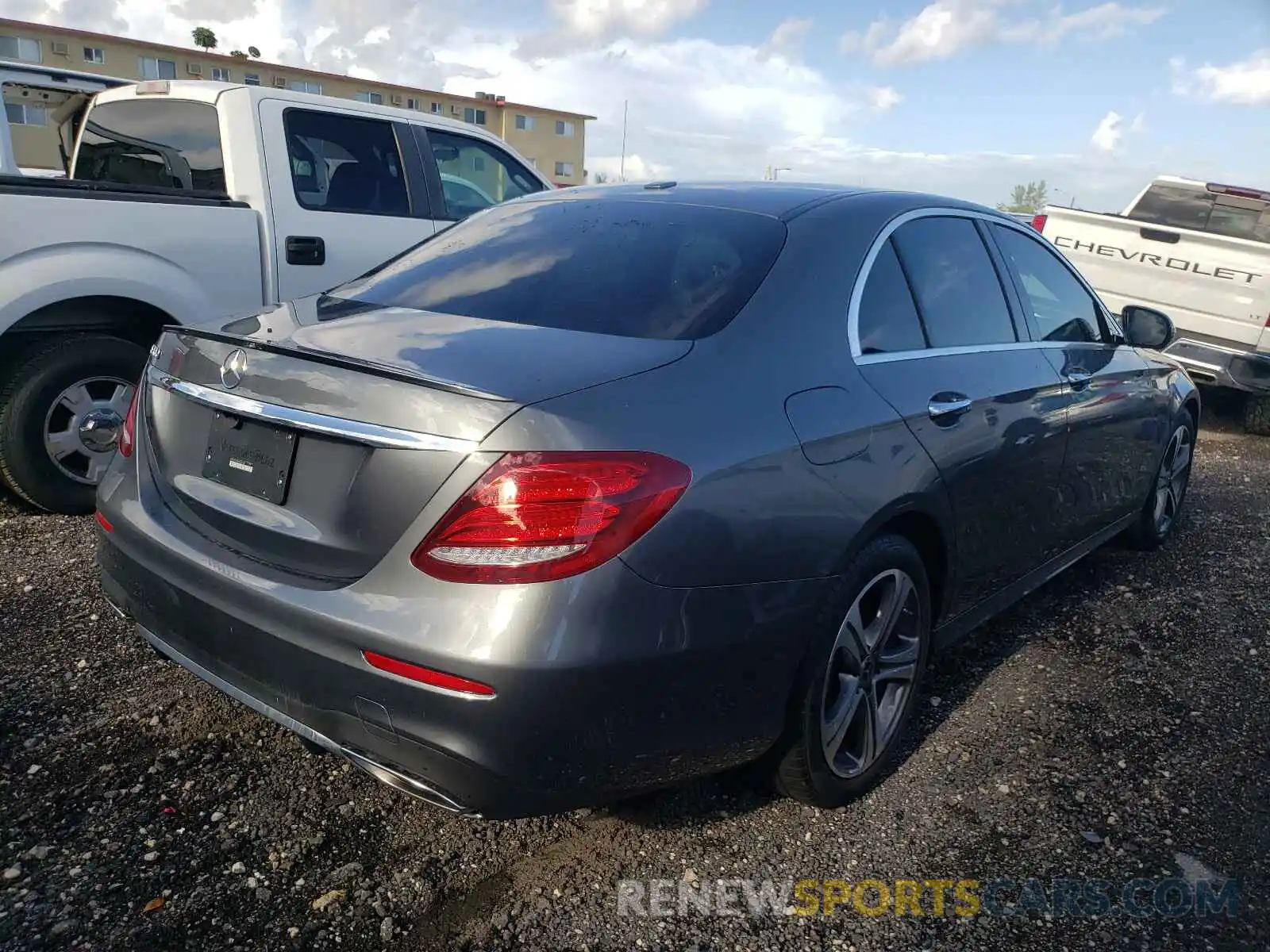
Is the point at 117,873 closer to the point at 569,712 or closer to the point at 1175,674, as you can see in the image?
the point at 569,712

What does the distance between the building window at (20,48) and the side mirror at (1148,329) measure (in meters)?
41.0

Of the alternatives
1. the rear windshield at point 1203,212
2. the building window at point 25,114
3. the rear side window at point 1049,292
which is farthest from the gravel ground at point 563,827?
the rear windshield at point 1203,212

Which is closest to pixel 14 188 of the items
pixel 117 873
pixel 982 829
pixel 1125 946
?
pixel 117 873

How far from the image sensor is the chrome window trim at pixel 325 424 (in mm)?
1901

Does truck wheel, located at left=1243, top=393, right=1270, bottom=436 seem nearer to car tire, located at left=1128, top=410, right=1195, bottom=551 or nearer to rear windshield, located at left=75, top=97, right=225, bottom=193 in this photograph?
car tire, located at left=1128, top=410, right=1195, bottom=551

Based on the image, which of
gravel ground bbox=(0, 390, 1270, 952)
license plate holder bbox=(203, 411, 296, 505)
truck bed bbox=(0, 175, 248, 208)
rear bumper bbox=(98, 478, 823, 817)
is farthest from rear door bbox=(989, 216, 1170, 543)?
truck bed bbox=(0, 175, 248, 208)

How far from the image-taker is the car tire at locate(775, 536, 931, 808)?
2395mm

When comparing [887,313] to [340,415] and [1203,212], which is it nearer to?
[340,415]

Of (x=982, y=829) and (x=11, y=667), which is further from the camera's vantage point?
(x=11, y=667)

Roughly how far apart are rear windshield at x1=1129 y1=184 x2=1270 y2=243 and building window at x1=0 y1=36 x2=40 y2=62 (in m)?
38.9

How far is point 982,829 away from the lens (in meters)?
2.64

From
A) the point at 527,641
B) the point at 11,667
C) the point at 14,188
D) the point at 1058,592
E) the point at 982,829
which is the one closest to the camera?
the point at 527,641

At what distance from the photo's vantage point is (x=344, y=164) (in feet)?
17.4

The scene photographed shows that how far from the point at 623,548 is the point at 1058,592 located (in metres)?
3.32
